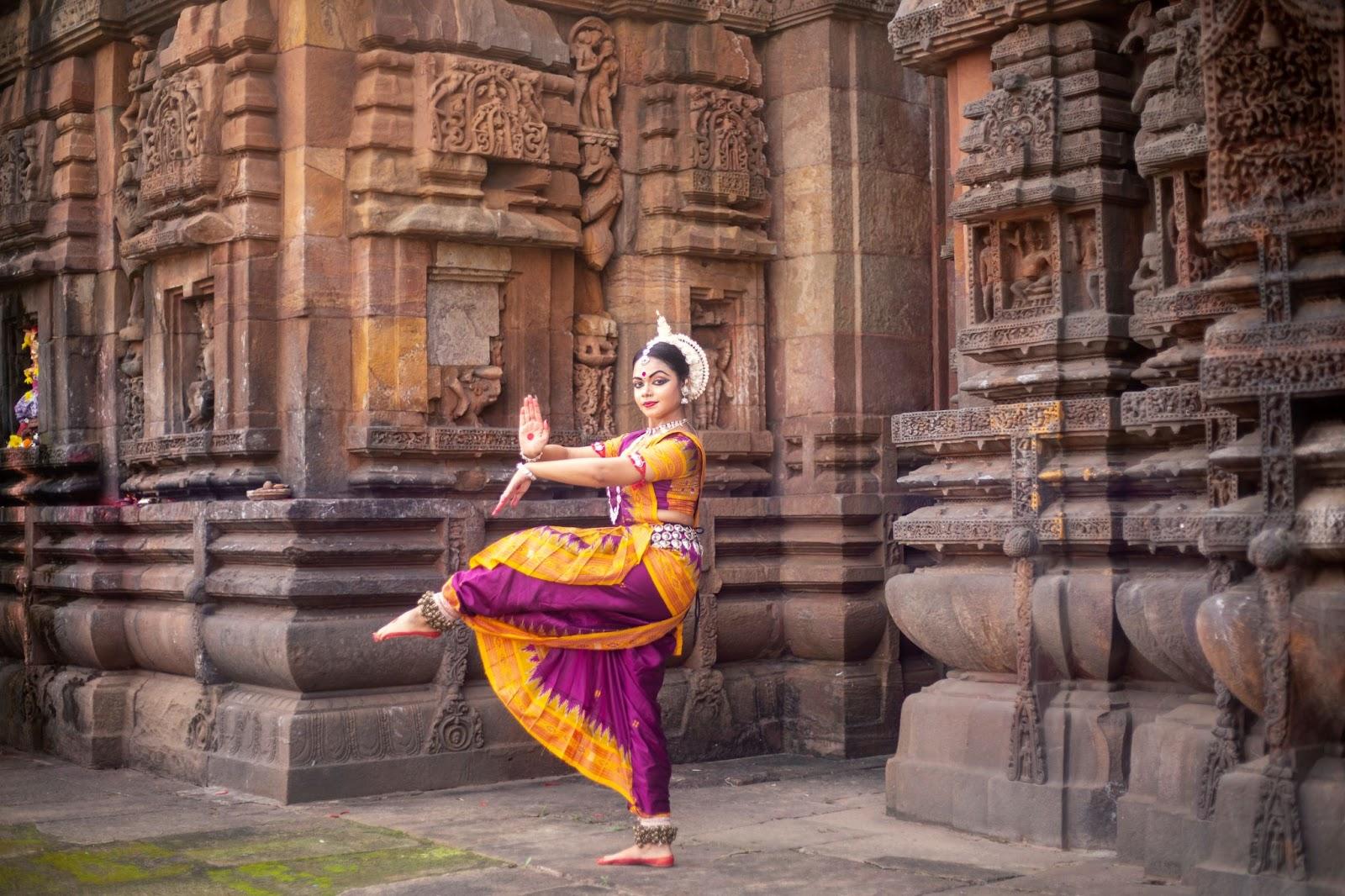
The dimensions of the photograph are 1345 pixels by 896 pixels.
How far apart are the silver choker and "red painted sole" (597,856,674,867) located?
1.79m

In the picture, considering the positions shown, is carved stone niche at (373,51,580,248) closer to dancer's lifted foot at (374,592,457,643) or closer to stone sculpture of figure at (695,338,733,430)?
stone sculpture of figure at (695,338,733,430)

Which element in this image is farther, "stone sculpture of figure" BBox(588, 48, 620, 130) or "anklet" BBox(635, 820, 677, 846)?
"stone sculpture of figure" BBox(588, 48, 620, 130)

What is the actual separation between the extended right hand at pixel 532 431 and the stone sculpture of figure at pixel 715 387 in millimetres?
3617

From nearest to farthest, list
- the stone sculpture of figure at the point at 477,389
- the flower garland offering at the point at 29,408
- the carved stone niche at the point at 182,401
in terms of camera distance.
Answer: the carved stone niche at the point at 182,401 → the stone sculpture of figure at the point at 477,389 → the flower garland offering at the point at 29,408

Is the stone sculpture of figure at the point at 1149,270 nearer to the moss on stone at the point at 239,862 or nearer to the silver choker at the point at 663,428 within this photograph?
the silver choker at the point at 663,428

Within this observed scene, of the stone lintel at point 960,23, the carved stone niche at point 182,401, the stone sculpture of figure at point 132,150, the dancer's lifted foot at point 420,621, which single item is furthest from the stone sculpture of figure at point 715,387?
the dancer's lifted foot at point 420,621

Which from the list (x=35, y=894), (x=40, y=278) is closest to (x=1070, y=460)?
(x=35, y=894)

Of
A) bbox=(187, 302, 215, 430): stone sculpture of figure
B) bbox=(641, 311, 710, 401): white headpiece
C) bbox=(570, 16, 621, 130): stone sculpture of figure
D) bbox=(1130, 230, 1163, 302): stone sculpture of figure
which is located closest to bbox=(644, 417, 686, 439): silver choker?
bbox=(641, 311, 710, 401): white headpiece

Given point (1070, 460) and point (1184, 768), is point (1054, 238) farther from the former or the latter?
point (1184, 768)

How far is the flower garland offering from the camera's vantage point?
12.7 metres

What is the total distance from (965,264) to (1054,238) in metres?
0.51

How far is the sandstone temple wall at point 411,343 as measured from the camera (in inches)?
378

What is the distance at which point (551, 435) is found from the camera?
1027 cm

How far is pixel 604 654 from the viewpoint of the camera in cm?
754
